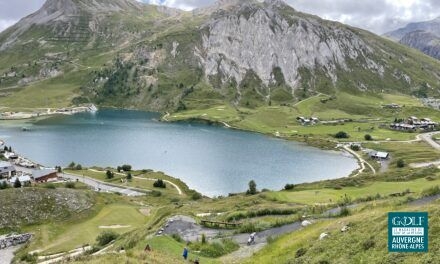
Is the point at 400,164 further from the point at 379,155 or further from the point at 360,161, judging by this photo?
the point at 379,155

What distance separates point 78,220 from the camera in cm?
7756

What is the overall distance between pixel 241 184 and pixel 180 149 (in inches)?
2137

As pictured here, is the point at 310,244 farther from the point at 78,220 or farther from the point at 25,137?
the point at 25,137

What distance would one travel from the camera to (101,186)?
378 feet

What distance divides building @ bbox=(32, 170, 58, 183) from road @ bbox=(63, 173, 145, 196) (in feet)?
13.2

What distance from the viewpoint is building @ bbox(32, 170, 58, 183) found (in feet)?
380

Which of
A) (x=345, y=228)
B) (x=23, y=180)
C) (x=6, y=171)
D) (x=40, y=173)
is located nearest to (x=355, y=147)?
(x=40, y=173)

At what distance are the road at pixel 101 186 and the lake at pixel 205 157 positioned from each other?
17.8 metres

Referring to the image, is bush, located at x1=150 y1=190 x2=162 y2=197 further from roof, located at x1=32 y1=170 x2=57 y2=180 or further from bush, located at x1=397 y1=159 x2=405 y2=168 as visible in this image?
bush, located at x1=397 y1=159 x2=405 y2=168

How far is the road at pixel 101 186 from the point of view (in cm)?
10950

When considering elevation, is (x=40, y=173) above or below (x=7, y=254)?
above

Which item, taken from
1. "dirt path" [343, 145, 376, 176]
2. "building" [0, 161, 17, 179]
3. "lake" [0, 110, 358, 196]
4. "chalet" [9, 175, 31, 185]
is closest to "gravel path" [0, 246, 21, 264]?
"chalet" [9, 175, 31, 185]

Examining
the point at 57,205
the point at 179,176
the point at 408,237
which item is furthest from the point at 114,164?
the point at 408,237

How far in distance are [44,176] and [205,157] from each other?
2275 inches
